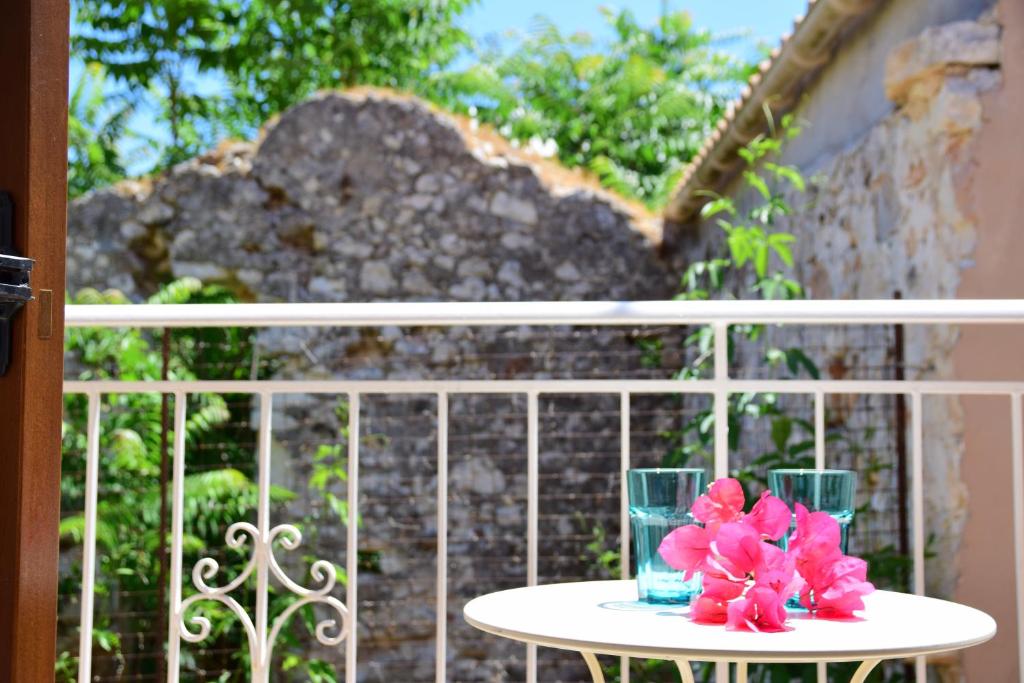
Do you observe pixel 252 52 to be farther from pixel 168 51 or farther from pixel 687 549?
pixel 687 549

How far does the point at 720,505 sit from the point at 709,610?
14cm

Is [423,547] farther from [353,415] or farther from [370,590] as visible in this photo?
[353,415]

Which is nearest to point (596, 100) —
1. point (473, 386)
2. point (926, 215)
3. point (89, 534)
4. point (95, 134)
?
point (95, 134)

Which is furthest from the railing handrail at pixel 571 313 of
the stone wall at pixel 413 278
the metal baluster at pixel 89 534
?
the stone wall at pixel 413 278

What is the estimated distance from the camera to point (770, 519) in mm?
1461

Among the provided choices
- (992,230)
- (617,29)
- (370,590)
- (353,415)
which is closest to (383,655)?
(370,590)

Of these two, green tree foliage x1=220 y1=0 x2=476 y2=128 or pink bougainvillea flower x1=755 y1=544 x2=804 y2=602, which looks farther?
green tree foliage x1=220 y1=0 x2=476 y2=128

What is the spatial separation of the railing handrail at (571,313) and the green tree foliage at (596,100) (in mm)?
9854

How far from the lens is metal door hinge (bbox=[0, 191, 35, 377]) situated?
56.3 inches

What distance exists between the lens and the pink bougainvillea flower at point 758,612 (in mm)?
1389

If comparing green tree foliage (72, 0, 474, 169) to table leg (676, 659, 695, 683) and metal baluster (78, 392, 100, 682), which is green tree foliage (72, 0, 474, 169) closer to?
metal baluster (78, 392, 100, 682)

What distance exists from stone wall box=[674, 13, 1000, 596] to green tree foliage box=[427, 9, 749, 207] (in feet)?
24.0

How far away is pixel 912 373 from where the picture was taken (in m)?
3.78

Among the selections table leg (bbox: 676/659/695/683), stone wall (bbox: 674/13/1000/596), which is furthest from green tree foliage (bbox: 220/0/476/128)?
table leg (bbox: 676/659/695/683)
